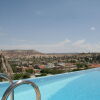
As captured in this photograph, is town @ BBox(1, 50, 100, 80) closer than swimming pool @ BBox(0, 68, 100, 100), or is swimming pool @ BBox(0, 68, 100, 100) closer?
swimming pool @ BBox(0, 68, 100, 100)

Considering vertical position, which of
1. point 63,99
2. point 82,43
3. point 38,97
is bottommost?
point 63,99

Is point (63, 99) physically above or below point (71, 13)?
below

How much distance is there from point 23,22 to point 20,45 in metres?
13.6

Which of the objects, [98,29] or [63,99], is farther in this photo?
[98,29]

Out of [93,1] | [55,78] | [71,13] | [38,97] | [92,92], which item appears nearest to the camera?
[38,97]

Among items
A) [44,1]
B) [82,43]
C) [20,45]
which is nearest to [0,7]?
[44,1]

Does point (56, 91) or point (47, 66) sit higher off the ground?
point (56, 91)

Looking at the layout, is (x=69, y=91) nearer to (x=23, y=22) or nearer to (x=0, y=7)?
(x=0, y=7)

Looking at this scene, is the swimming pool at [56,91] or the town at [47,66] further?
the town at [47,66]

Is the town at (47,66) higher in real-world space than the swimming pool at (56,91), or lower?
lower

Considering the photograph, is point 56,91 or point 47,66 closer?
point 56,91

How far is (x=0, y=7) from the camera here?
12.4m

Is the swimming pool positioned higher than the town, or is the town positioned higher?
the swimming pool

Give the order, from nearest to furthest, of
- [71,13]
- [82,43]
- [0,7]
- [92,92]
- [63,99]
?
[63,99] < [92,92] < [0,7] < [71,13] < [82,43]
